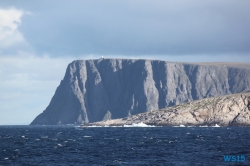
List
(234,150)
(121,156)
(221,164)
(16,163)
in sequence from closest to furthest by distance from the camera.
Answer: (221,164)
(16,163)
(121,156)
(234,150)

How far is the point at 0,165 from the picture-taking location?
8719 centimetres

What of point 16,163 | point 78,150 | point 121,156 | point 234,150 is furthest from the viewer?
point 78,150

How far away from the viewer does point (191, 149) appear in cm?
11162

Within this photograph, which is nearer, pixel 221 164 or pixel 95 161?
pixel 221 164

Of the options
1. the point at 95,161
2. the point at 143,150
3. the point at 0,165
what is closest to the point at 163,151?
the point at 143,150

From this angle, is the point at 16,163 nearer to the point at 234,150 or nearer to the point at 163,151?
the point at 163,151

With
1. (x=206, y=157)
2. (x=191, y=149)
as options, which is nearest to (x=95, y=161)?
(x=206, y=157)

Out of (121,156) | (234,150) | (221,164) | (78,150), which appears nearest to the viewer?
(221,164)

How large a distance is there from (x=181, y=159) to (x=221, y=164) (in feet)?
35.4

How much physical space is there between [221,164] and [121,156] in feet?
73.6

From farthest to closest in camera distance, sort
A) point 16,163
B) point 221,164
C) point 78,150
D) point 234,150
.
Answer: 1. point 78,150
2. point 234,150
3. point 16,163
4. point 221,164

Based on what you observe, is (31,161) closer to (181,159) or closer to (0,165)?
(0,165)

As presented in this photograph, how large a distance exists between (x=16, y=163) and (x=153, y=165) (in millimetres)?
22810

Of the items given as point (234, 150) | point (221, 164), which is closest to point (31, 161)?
Result: point (221, 164)
